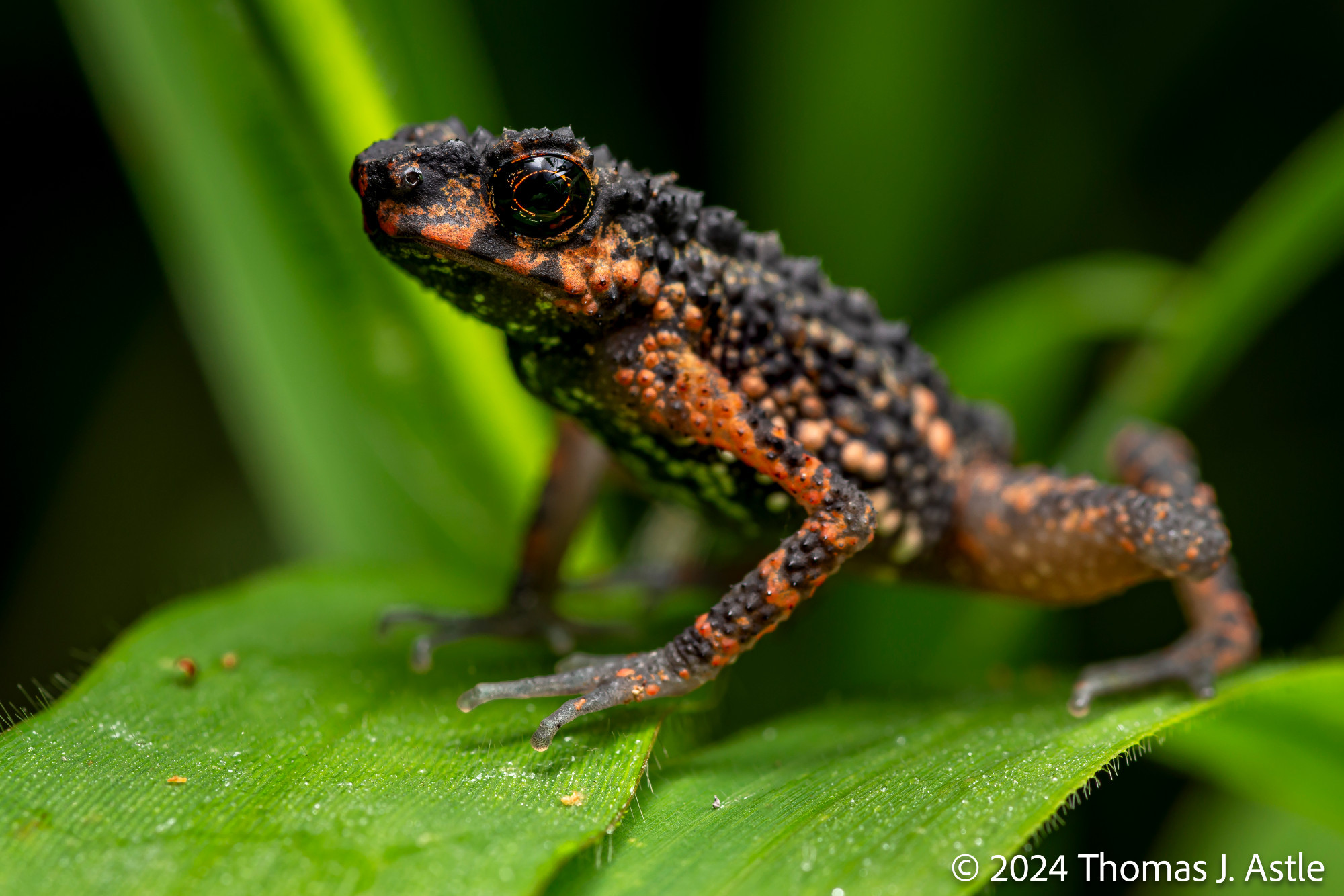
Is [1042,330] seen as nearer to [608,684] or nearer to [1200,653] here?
[1200,653]

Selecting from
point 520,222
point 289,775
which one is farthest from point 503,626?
point 520,222

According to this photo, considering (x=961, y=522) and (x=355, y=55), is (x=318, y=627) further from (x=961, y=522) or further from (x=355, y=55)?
(x=961, y=522)

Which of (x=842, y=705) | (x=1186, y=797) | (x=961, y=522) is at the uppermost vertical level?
(x=961, y=522)

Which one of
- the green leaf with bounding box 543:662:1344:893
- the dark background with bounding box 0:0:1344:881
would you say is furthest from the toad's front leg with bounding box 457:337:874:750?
the dark background with bounding box 0:0:1344:881

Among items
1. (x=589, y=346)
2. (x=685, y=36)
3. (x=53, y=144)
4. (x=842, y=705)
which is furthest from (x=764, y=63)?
(x=53, y=144)

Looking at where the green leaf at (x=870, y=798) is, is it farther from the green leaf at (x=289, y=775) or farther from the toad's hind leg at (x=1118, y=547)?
the toad's hind leg at (x=1118, y=547)
